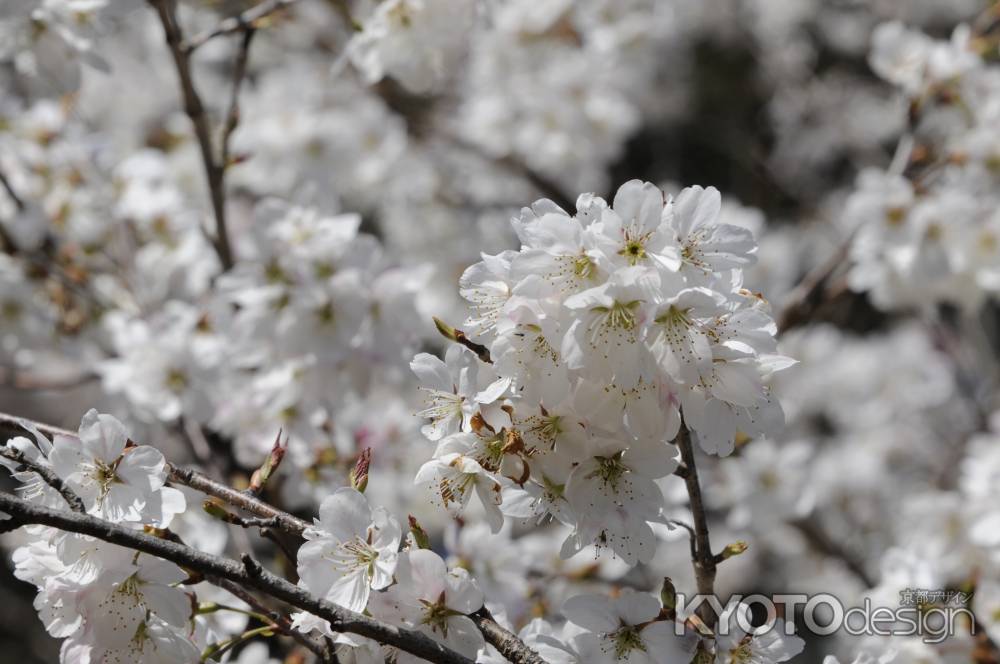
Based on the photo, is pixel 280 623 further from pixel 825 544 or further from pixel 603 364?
pixel 825 544

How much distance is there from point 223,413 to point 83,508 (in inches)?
45.4

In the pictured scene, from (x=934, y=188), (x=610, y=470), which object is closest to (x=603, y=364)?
(x=610, y=470)

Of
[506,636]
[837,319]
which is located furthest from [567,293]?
[837,319]

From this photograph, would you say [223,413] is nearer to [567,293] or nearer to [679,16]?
[567,293]

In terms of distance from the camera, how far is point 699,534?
3.81 feet

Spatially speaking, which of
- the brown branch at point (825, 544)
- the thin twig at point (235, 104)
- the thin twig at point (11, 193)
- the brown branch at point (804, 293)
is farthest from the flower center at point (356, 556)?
the brown branch at point (825, 544)

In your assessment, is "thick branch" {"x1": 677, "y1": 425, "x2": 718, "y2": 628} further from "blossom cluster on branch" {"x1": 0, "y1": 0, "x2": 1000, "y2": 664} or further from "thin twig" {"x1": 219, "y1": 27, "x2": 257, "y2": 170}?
"thin twig" {"x1": 219, "y1": 27, "x2": 257, "y2": 170}

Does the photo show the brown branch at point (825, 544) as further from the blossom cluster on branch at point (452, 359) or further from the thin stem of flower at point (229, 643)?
the thin stem of flower at point (229, 643)

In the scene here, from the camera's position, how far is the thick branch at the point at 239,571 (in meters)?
0.95

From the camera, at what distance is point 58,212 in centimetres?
262

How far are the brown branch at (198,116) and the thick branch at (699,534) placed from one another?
1332 mm

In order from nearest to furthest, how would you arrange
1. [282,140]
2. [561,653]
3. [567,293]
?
[567,293], [561,653], [282,140]

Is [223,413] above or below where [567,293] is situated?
below

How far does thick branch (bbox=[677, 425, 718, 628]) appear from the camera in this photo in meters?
1.14
